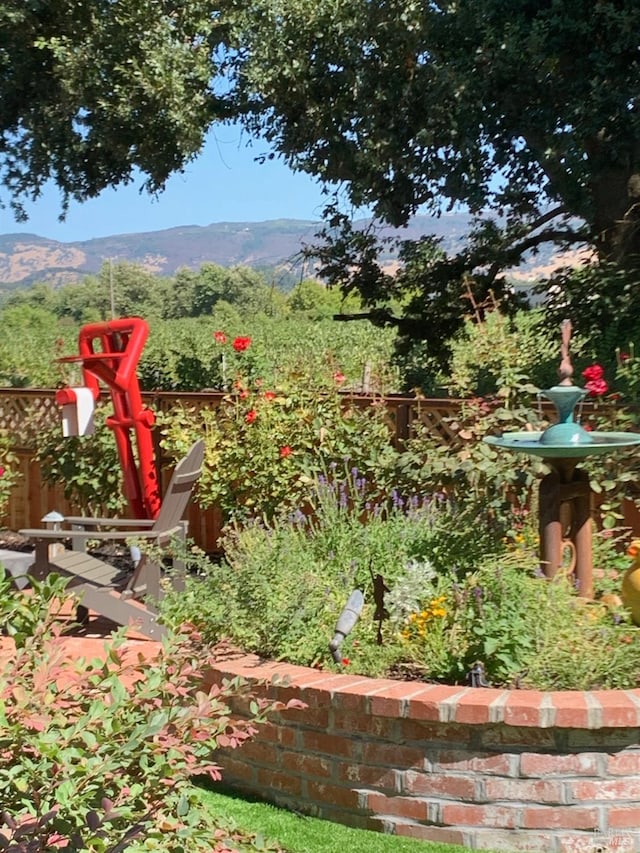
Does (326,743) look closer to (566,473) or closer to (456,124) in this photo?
(566,473)

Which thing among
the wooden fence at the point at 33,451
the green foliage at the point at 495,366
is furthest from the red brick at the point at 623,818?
the wooden fence at the point at 33,451

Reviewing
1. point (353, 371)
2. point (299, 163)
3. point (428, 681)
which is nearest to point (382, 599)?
point (428, 681)

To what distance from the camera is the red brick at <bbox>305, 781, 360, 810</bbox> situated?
3.35 metres

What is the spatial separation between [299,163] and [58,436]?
13.6ft

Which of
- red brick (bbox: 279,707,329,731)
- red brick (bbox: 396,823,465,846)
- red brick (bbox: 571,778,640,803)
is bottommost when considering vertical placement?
red brick (bbox: 396,823,465,846)

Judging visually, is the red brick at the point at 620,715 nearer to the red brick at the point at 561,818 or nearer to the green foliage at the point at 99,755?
the red brick at the point at 561,818

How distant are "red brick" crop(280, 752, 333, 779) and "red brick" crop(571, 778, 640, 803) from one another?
831 mm

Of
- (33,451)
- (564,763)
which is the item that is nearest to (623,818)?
(564,763)

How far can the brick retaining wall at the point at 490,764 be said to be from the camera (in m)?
3.11

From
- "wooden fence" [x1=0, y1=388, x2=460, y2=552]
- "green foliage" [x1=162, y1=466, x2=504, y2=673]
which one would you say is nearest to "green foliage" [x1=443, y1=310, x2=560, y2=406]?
"green foliage" [x1=162, y1=466, x2=504, y2=673]

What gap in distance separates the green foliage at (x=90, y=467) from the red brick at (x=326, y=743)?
4.81 m

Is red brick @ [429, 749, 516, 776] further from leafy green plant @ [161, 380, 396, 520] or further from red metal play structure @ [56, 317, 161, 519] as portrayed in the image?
red metal play structure @ [56, 317, 161, 519]

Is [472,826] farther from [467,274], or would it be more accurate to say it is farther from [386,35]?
[386,35]

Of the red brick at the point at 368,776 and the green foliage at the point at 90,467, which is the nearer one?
the red brick at the point at 368,776
